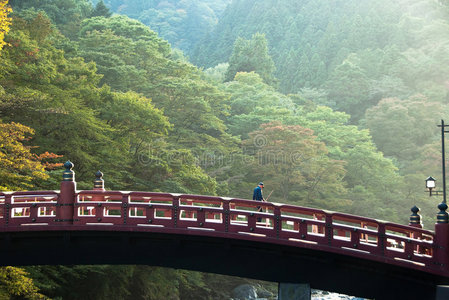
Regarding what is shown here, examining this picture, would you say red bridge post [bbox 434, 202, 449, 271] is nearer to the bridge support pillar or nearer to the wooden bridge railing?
the wooden bridge railing

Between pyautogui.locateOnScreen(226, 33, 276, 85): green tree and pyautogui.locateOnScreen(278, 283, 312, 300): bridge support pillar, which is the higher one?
pyautogui.locateOnScreen(226, 33, 276, 85): green tree

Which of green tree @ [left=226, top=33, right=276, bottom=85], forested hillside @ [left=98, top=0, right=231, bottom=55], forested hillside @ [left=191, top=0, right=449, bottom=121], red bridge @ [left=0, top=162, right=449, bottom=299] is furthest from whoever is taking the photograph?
forested hillside @ [left=98, top=0, right=231, bottom=55]

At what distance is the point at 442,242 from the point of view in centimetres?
1583

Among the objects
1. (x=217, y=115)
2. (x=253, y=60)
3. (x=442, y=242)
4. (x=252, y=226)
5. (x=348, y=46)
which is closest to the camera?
(x=442, y=242)

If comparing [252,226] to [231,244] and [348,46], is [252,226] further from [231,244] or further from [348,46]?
[348,46]

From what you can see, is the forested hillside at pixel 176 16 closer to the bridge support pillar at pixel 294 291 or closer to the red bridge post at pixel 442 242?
the bridge support pillar at pixel 294 291

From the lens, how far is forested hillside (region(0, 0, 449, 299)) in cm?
2823

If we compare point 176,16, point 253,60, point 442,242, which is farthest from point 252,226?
point 176,16

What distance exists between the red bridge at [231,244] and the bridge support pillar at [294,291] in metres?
0.19

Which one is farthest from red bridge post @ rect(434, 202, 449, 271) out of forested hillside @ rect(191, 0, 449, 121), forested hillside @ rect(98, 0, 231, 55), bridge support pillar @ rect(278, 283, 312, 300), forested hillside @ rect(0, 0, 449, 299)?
forested hillside @ rect(98, 0, 231, 55)

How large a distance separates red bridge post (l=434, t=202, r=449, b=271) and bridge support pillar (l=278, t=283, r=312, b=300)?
3.69 meters

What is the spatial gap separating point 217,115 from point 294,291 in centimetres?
3521

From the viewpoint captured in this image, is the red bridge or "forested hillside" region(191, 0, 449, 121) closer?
the red bridge

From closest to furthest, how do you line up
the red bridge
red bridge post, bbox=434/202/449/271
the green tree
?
1. red bridge post, bbox=434/202/449/271
2. the red bridge
3. the green tree
